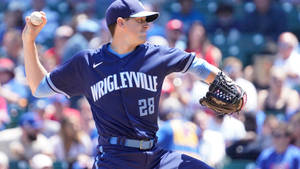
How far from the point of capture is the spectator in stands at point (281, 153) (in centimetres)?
661

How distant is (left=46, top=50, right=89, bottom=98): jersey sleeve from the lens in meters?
4.14

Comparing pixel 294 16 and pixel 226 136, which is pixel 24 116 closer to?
pixel 226 136

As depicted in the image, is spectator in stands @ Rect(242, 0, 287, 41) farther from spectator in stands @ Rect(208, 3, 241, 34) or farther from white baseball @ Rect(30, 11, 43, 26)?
white baseball @ Rect(30, 11, 43, 26)

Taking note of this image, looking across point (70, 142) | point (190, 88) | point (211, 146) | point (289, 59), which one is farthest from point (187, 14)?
point (70, 142)

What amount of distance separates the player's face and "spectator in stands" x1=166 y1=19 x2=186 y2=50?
4.73 metres

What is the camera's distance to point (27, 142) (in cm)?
770

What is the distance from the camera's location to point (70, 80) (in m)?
4.19

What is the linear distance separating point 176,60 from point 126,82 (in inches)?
13.9

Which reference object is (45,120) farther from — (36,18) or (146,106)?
(146,106)

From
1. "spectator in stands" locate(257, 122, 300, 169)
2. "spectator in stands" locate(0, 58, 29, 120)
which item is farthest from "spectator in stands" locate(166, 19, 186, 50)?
"spectator in stands" locate(257, 122, 300, 169)

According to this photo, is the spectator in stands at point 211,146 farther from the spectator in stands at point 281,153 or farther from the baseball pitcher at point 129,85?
the baseball pitcher at point 129,85

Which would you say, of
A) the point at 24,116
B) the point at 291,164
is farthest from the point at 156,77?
the point at 24,116

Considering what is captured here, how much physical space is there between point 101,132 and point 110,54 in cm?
51

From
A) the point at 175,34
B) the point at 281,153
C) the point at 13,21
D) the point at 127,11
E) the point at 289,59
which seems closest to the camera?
the point at 127,11
